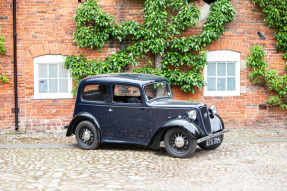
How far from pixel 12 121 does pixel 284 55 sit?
8336 millimetres

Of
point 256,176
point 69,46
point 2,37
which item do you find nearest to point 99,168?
point 256,176

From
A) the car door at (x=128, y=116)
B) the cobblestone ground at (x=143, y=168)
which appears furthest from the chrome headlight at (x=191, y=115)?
the car door at (x=128, y=116)

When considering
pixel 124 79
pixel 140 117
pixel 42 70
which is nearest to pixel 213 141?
pixel 140 117

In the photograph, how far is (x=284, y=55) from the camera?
1137 cm

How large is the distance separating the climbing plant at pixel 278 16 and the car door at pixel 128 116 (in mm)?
5374

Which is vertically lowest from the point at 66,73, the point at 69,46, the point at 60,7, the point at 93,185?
the point at 93,185

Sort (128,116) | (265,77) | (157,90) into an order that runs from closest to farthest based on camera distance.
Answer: (128,116)
(157,90)
(265,77)

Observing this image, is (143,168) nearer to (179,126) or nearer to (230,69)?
(179,126)

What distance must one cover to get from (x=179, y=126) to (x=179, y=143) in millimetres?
357

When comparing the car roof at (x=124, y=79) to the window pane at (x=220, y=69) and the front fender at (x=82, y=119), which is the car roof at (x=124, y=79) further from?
the window pane at (x=220, y=69)

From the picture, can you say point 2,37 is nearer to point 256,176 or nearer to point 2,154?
point 2,154

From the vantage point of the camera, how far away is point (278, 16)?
36.5 ft

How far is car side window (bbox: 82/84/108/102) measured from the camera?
8.36 m

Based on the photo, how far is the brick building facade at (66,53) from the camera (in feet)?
37.1
